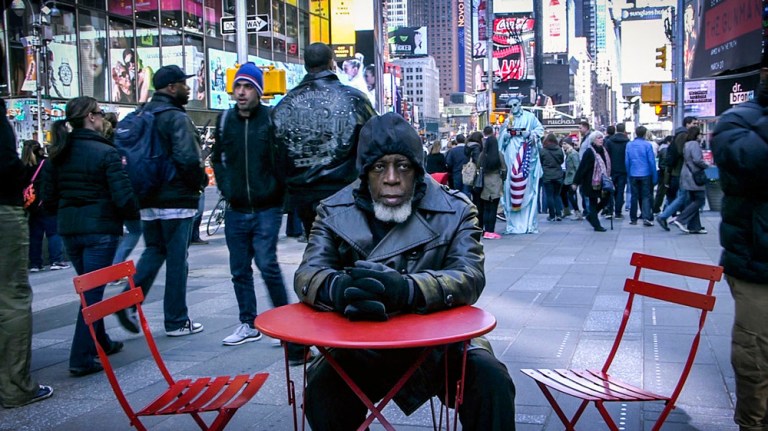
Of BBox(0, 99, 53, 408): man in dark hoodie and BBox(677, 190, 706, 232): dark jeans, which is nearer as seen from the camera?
BBox(0, 99, 53, 408): man in dark hoodie

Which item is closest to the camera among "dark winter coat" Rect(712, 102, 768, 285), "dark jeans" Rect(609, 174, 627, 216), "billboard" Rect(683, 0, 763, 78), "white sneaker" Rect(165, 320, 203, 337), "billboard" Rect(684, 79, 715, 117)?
"dark winter coat" Rect(712, 102, 768, 285)

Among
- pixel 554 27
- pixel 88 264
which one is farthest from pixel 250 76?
pixel 554 27

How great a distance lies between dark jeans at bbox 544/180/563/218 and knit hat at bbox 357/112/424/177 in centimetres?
1344

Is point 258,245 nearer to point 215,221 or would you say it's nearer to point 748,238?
point 748,238

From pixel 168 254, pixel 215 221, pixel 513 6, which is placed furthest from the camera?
pixel 513 6

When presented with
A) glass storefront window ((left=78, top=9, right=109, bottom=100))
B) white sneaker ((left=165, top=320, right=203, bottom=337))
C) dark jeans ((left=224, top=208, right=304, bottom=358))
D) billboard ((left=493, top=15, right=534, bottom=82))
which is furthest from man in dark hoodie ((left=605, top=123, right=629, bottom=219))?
billboard ((left=493, top=15, right=534, bottom=82))

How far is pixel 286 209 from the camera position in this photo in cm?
637

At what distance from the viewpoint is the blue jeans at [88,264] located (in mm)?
5410

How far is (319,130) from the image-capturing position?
5.38 meters

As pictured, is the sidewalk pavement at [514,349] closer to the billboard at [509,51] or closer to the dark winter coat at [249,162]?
the dark winter coat at [249,162]

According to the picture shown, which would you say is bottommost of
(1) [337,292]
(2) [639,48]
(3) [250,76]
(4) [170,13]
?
(1) [337,292]

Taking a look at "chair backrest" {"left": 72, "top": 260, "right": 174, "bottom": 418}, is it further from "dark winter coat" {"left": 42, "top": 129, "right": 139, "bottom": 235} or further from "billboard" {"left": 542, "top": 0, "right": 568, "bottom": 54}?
"billboard" {"left": 542, "top": 0, "right": 568, "bottom": 54}

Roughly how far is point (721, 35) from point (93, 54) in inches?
1005

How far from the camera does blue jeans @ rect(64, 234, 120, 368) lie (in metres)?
5.41
